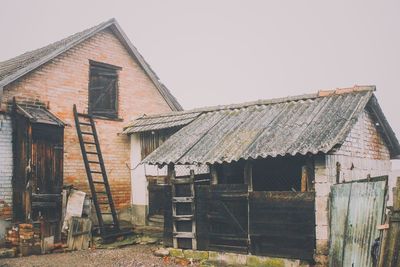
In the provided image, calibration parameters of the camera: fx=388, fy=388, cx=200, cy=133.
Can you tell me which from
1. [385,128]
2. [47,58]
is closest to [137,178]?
[47,58]

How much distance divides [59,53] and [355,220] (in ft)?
35.1

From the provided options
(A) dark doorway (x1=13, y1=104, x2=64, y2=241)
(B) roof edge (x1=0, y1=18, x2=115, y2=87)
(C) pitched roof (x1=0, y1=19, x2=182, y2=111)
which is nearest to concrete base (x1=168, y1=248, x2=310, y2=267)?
(A) dark doorway (x1=13, y1=104, x2=64, y2=241)

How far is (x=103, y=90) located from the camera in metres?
14.9

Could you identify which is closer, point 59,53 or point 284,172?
point 284,172

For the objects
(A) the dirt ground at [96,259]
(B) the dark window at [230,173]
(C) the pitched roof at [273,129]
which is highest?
(C) the pitched roof at [273,129]

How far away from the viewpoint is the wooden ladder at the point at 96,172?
1309 centimetres

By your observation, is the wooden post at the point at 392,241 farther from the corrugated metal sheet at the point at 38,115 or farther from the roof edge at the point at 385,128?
the corrugated metal sheet at the point at 38,115

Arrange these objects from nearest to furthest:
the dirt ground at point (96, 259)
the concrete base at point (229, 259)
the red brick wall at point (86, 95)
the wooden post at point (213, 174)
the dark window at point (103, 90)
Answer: the concrete base at point (229, 259) → the dirt ground at point (96, 259) → the wooden post at point (213, 174) → the red brick wall at point (86, 95) → the dark window at point (103, 90)

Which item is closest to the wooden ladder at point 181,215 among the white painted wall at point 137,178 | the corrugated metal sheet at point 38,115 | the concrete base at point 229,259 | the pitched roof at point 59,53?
the concrete base at point 229,259

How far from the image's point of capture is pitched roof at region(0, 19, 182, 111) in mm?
12195

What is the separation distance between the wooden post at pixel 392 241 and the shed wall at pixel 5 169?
1013 centimetres

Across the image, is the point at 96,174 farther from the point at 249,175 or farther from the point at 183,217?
the point at 249,175

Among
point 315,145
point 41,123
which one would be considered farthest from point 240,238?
point 41,123

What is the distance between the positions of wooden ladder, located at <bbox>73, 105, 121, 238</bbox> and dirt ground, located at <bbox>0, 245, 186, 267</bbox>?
1415 millimetres
